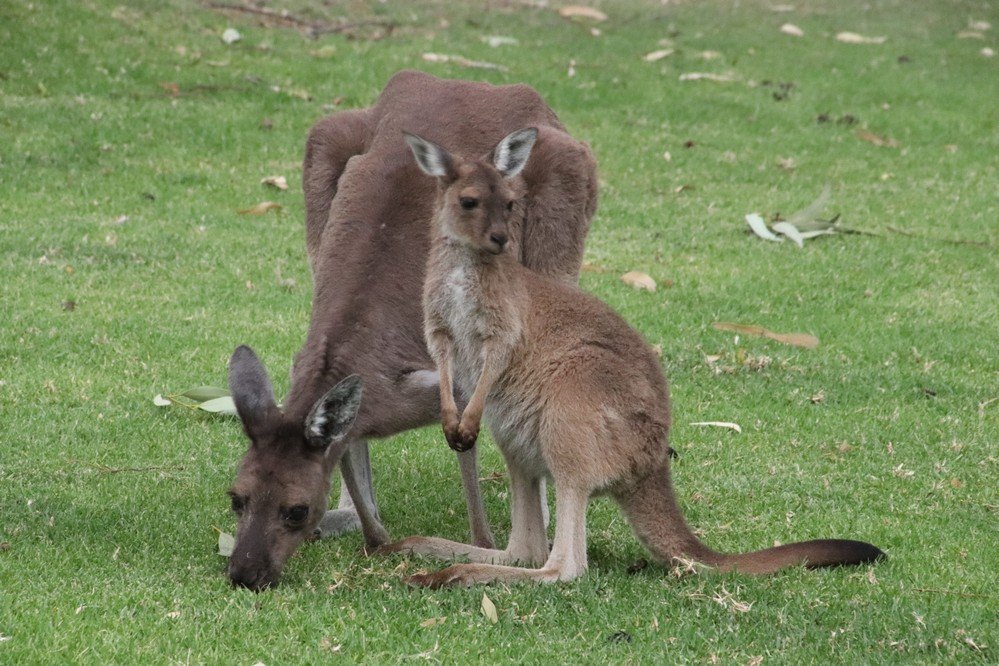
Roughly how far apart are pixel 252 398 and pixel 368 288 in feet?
2.38

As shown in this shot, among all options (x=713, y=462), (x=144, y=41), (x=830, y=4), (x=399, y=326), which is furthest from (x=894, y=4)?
(x=399, y=326)

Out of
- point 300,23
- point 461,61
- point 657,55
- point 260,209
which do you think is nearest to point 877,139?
point 657,55

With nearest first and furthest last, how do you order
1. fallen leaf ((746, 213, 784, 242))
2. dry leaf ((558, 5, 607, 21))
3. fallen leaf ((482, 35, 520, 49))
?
fallen leaf ((746, 213, 784, 242)) < fallen leaf ((482, 35, 520, 49)) < dry leaf ((558, 5, 607, 21))

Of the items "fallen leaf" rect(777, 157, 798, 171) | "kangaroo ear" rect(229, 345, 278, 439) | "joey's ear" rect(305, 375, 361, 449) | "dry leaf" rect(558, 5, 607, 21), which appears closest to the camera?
"joey's ear" rect(305, 375, 361, 449)

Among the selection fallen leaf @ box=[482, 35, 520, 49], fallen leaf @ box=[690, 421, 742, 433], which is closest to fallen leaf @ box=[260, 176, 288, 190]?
fallen leaf @ box=[482, 35, 520, 49]

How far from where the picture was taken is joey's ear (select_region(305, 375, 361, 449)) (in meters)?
4.64

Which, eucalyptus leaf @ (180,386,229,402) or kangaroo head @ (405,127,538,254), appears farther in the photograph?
eucalyptus leaf @ (180,386,229,402)

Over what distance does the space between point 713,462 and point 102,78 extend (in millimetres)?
8143

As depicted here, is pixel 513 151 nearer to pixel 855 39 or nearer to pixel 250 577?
pixel 250 577

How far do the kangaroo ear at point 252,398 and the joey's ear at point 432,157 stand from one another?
3.07 ft

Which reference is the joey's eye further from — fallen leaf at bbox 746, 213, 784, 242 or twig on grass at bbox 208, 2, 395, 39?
twig on grass at bbox 208, 2, 395, 39

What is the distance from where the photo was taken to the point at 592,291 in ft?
28.4

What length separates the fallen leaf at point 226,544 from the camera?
16.3 feet

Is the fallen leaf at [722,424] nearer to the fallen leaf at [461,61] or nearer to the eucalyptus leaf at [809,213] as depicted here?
the eucalyptus leaf at [809,213]
